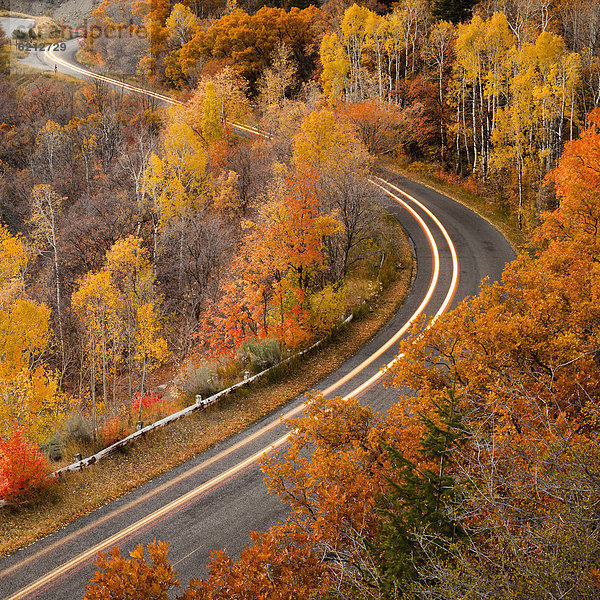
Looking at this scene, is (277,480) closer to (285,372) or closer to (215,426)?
(215,426)

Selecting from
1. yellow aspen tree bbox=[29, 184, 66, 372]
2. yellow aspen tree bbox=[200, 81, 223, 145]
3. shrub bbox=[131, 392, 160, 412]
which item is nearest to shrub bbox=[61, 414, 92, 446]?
shrub bbox=[131, 392, 160, 412]

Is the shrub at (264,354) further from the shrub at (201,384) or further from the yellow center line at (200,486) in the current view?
the yellow center line at (200,486)

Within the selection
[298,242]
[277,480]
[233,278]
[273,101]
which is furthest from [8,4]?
[277,480]

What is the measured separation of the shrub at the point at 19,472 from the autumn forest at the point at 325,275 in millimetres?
71

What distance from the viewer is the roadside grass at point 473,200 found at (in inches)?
1317

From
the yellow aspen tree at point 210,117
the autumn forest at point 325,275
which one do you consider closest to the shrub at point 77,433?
the autumn forest at point 325,275

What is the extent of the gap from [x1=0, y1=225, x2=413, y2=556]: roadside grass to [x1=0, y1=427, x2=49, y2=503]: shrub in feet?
1.32

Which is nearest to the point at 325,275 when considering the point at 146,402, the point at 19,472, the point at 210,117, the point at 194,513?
the point at 146,402

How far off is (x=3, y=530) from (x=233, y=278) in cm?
1996

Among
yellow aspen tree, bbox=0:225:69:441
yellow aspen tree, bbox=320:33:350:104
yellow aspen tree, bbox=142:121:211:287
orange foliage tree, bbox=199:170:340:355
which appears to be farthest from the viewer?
yellow aspen tree, bbox=320:33:350:104

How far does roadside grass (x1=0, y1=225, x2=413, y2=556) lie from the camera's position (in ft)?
49.4

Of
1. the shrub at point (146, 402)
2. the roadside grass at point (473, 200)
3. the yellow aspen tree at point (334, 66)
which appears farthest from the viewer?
the yellow aspen tree at point (334, 66)

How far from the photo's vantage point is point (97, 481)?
16.5 meters

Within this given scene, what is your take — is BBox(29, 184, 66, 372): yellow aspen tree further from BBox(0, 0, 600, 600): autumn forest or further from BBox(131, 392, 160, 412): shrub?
BBox(131, 392, 160, 412): shrub
